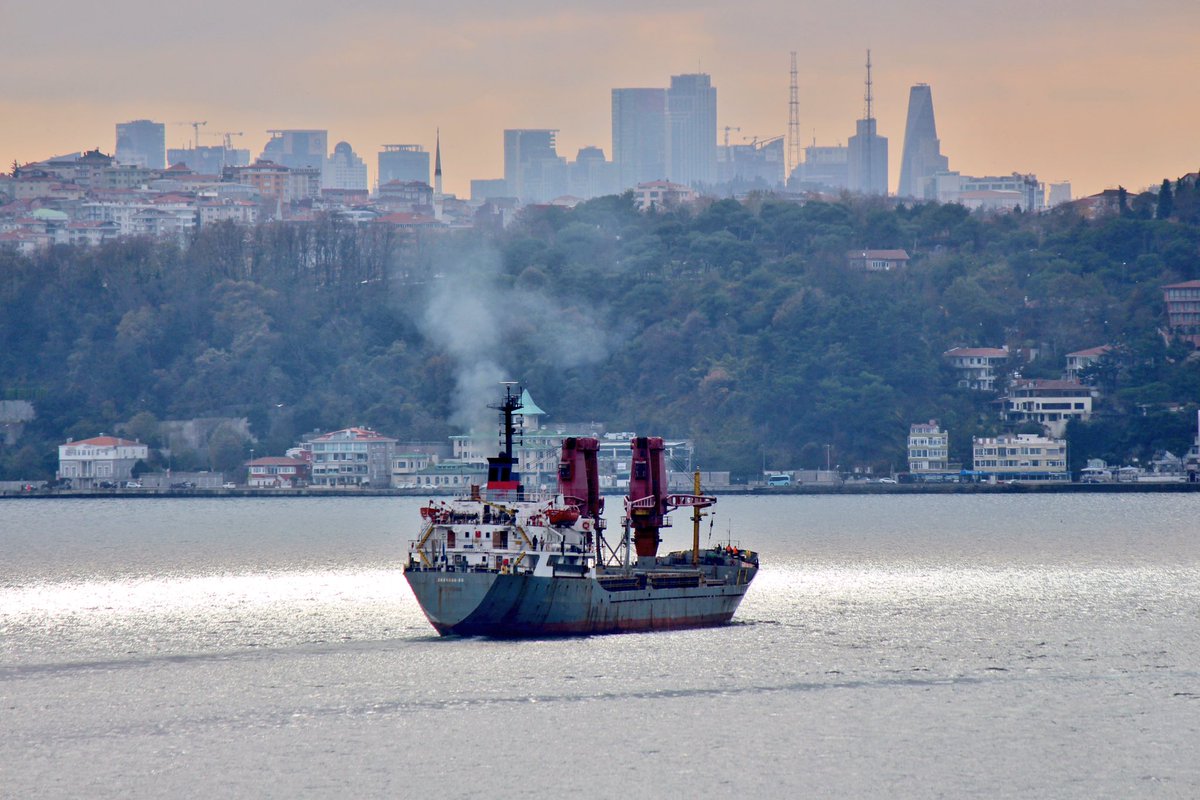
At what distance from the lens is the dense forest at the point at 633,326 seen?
5458 inches

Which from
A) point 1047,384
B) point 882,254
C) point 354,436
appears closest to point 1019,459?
point 1047,384

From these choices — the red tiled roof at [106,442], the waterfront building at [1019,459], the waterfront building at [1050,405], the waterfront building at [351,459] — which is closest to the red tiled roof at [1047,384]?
the waterfront building at [1050,405]

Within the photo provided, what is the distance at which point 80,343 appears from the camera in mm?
153500

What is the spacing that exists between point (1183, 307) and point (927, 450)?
29.6 metres

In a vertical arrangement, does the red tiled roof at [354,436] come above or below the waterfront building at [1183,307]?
below

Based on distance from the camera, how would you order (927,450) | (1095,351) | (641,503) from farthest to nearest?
(1095,351)
(927,450)
(641,503)

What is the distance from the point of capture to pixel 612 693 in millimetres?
43562

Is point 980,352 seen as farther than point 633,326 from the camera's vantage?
No

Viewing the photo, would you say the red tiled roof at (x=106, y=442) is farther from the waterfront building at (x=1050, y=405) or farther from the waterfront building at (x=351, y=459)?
the waterfront building at (x=1050, y=405)

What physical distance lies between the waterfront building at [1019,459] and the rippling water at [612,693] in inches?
2360

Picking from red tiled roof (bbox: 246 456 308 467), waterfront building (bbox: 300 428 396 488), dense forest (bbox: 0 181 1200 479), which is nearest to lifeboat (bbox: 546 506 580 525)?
dense forest (bbox: 0 181 1200 479)

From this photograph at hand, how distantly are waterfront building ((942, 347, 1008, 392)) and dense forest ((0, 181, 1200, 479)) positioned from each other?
1.64 m

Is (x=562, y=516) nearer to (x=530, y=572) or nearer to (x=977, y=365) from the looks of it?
(x=530, y=572)

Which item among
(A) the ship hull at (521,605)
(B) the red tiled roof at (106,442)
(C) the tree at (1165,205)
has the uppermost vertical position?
(C) the tree at (1165,205)
